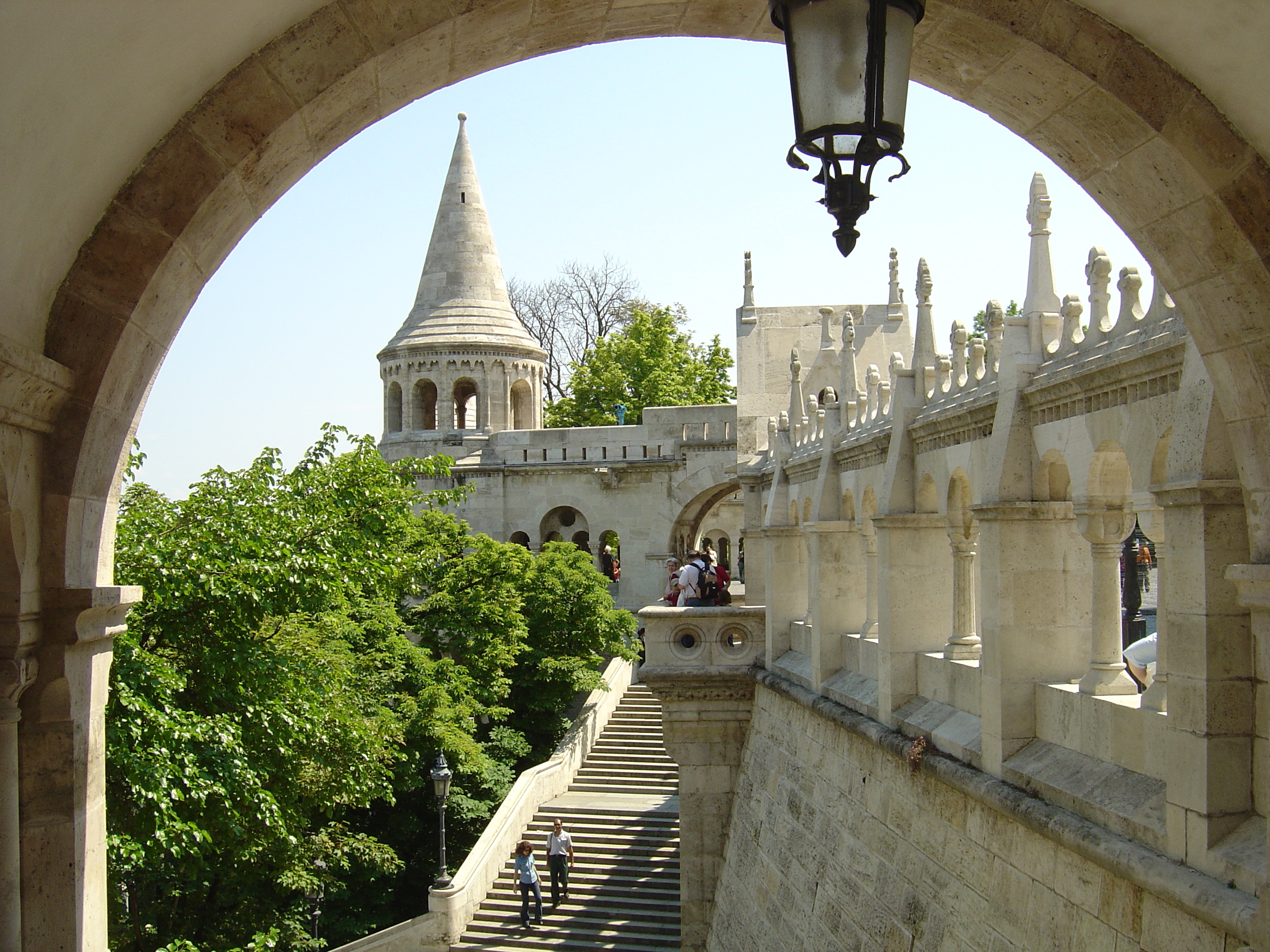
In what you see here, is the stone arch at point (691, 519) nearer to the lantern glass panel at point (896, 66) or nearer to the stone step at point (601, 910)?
the stone step at point (601, 910)

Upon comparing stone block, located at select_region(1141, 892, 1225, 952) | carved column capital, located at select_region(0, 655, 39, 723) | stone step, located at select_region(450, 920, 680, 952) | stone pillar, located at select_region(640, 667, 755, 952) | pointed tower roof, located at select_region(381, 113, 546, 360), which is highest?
pointed tower roof, located at select_region(381, 113, 546, 360)

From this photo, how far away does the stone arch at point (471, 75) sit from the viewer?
10.4 ft

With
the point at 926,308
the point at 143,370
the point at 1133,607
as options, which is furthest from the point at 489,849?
the point at 143,370

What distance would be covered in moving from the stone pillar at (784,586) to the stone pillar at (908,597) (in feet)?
14.8

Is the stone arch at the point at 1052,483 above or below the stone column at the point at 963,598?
above

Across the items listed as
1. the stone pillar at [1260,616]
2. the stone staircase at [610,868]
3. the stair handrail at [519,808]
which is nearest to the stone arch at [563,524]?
the stair handrail at [519,808]

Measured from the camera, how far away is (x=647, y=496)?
32344mm

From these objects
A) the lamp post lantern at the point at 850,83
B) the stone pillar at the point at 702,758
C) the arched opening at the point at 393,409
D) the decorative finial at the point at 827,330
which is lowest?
the stone pillar at the point at 702,758

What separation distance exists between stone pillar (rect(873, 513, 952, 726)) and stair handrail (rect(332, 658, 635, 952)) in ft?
33.3

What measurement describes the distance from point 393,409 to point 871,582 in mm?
25713

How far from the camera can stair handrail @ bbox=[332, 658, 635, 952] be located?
57.7ft

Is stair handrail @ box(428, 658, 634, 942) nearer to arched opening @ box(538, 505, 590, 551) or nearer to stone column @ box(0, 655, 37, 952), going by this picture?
arched opening @ box(538, 505, 590, 551)

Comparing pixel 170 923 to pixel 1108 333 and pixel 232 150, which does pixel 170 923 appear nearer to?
pixel 1108 333

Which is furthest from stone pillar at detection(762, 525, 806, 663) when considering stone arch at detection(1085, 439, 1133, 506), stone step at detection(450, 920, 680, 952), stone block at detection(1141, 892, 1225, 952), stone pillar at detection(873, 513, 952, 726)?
stone block at detection(1141, 892, 1225, 952)
